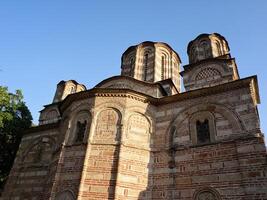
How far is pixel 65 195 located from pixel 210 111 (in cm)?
554

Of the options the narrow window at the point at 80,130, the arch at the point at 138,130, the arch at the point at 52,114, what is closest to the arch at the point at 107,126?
the arch at the point at 138,130

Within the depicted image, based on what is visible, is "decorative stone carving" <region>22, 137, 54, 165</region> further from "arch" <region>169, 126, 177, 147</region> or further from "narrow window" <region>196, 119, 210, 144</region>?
"narrow window" <region>196, 119, 210, 144</region>

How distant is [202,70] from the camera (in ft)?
34.7

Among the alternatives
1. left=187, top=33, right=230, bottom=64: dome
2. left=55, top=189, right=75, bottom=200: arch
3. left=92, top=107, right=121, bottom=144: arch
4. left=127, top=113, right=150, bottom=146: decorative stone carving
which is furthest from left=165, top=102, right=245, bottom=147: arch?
left=187, top=33, right=230, bottom=64: dome

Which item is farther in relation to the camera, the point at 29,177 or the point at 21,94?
the point at 21,94

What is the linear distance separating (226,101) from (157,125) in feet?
8.52

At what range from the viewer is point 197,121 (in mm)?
8234

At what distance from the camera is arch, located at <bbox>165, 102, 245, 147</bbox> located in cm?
731

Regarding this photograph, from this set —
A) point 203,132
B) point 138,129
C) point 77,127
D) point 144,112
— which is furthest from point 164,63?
point 77,127

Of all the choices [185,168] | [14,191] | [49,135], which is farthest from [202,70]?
[14,191]

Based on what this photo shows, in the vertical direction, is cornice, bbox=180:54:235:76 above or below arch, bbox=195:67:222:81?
above

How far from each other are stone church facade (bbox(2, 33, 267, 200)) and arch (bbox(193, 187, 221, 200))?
0.09 ft

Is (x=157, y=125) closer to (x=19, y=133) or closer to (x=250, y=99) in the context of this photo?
(x=250, y=99)

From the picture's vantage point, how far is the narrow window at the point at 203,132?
7756 millimetres
